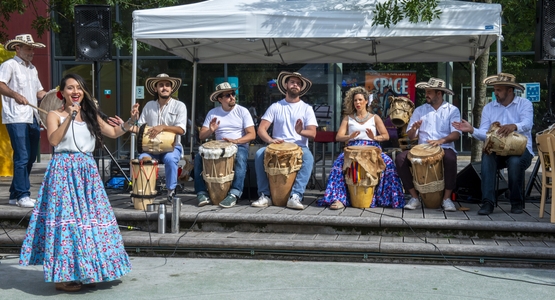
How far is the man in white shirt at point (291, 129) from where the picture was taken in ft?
25.5

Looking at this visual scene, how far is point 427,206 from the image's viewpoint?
7707 millimetres

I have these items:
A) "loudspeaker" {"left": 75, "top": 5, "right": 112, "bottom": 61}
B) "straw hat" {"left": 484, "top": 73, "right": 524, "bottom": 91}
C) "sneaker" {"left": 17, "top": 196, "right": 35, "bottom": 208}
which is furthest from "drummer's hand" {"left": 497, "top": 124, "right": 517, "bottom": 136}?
"sneaker" {"left": 17, "top": 196, "right": 35, "bottom": 208}

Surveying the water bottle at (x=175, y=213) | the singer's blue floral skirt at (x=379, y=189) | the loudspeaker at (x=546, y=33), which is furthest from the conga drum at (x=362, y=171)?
the loudspeaker at (x=546, y=33)

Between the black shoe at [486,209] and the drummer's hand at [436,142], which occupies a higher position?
the drummer's hand at [436,142]

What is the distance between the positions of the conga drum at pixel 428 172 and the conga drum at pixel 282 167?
121cm


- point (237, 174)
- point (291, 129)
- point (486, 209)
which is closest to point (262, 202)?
point (237, 174)

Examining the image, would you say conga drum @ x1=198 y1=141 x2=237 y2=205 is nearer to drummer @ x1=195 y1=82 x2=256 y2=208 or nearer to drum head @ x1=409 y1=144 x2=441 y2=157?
drummer @ x1=195 y1=82 x2=256 y2=208

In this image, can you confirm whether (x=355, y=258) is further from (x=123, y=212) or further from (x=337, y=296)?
(x=123, y=212)

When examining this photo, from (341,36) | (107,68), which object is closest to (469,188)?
(341,36)

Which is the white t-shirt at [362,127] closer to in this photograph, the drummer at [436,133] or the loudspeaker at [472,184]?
the drummer at [436,133]

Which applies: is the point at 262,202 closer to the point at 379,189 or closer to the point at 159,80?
the point at 379,189

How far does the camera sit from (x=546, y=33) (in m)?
8.11

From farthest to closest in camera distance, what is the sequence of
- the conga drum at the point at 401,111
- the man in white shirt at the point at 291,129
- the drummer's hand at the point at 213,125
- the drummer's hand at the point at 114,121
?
1. the conga drum at the point at 401,111
2. the drummer's hand at the point at 213,125
3. the man in white shirt at the point at 291,129
4. the drummer's hand at the point at 114,121

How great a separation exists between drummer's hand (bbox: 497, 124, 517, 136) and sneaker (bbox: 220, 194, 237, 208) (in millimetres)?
2866
